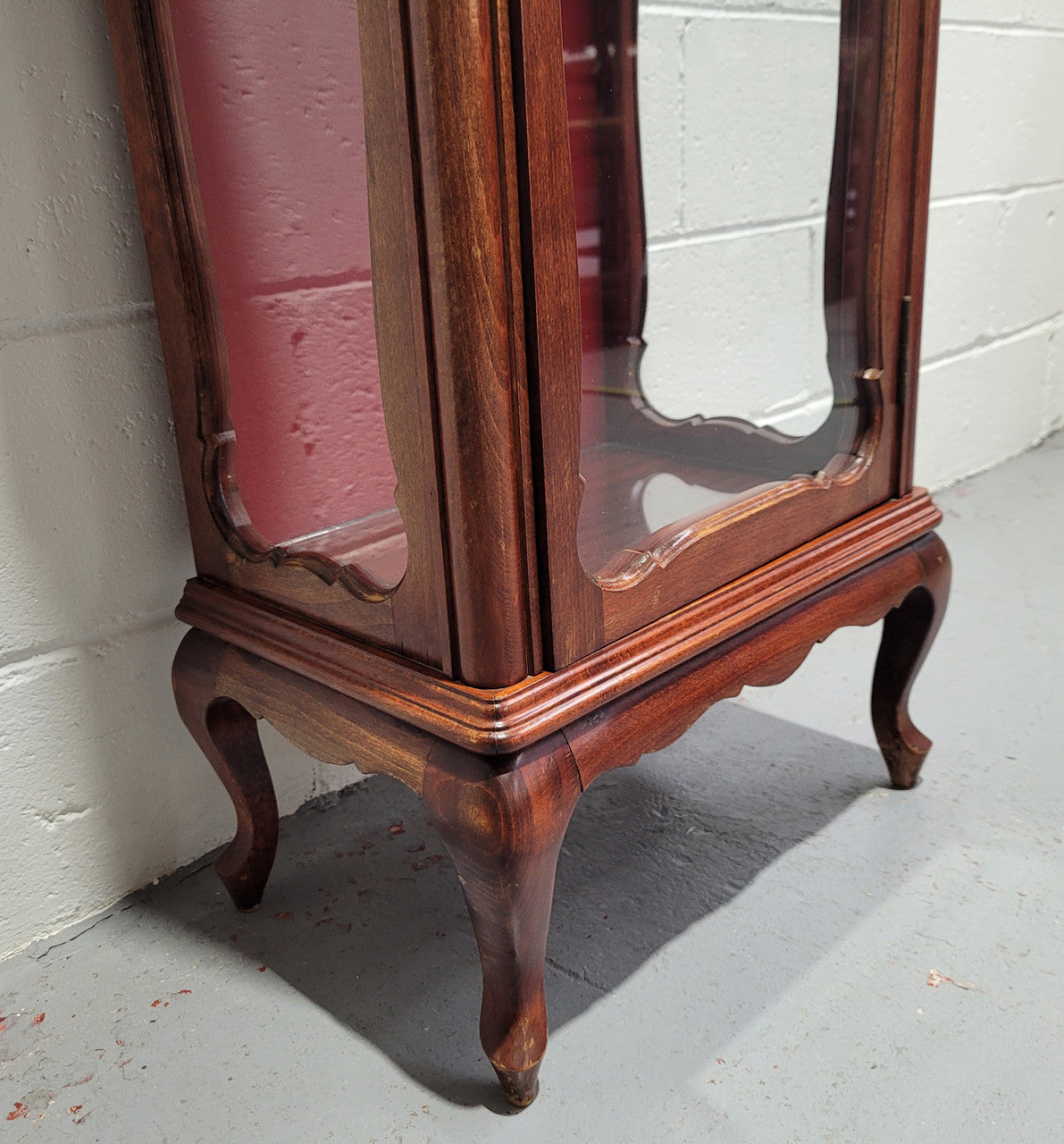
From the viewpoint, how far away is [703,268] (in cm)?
94

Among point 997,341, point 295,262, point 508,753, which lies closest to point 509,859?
point 508,753

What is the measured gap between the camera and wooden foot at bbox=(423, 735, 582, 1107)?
78cm

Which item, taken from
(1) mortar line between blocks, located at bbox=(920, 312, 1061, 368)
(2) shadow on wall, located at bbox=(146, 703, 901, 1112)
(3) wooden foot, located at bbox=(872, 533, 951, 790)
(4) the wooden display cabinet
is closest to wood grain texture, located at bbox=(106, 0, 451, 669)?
(4) the wooden display cabinet

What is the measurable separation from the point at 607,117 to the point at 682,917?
76 centimetres

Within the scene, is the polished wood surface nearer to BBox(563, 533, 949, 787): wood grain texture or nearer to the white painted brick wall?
BBox(563, 533, 949, 787): wood grain texture

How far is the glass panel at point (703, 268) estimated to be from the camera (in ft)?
2.69

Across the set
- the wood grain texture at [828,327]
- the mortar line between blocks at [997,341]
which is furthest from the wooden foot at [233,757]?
the mortar line between blocks at [997,341]

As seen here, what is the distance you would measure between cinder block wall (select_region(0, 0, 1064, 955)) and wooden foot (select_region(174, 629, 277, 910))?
0.33 ft

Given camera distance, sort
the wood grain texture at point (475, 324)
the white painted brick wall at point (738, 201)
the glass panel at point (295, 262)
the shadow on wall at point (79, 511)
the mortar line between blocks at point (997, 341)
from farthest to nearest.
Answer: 1. the mortar line between blocks at point (997, 341)
2. the shadow on wall at point (79, 511)
3. the white painted brick wall at point (738, 201)
4. the glass panel at point (295, 262)
5. the wood grain texture at point (475, 324)

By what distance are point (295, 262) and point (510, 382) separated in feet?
0.82

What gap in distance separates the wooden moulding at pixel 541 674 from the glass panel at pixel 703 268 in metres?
0.07

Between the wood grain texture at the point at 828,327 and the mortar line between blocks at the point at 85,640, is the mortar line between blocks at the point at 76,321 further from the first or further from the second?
the wood grain texture at the point at 828,327

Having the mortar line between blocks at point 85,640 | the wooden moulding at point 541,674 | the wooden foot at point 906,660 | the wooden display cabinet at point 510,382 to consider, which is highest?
the wooden display cabinet at point 510,382

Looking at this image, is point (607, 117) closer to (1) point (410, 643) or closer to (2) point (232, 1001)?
(1) point (410, 643)
